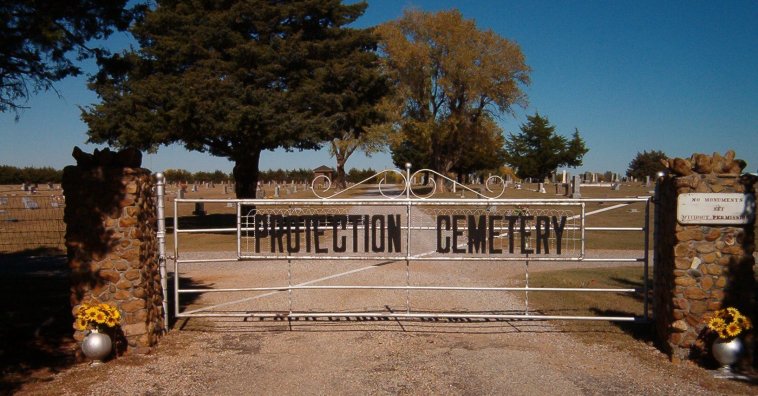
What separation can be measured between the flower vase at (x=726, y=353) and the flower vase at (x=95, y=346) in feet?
22.1

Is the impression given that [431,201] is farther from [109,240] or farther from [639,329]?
[109,240]

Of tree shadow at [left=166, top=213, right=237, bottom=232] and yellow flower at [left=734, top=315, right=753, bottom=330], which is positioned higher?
yellow flower at [left=734, top=315, right=753, bottom=330]

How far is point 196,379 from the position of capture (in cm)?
633

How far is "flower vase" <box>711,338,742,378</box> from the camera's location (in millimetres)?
6312

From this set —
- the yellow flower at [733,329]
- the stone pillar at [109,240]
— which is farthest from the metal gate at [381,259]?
the yellow flower at [733,329]

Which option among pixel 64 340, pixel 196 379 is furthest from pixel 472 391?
pixel 64 340

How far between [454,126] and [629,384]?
33.5 metres

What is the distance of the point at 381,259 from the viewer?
8.42 metres

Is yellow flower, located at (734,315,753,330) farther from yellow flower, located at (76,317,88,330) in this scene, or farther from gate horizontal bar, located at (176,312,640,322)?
yellow flower, located at (76,317,88,330)

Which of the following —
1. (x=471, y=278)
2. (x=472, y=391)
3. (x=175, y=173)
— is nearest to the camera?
(x=472, y=391)

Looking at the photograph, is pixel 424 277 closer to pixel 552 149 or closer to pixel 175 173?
pixel 552 149

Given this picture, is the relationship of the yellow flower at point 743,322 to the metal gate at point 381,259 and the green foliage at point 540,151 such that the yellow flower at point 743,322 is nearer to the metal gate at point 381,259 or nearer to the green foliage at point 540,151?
the metal gate at point 381,259

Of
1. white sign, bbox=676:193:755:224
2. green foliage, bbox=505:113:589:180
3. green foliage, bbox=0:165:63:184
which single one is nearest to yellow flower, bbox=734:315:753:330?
white sign, bbox=676:193:755:224

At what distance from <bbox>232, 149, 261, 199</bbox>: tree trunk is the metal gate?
8.25 m
